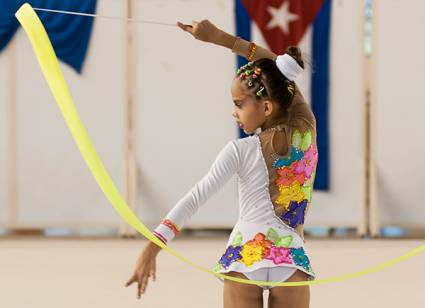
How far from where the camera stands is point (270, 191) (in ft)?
6.54

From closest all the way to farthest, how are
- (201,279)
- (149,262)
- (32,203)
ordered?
(149,262) < (201,279) < (32,203)

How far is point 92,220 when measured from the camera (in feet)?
22.0

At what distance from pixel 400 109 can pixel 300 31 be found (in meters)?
1.05

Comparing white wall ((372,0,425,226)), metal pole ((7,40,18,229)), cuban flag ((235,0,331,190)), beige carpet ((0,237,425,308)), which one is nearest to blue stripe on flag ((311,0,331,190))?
cuban flag ((235,0,331,190))

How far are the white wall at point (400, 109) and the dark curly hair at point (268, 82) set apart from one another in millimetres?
4662

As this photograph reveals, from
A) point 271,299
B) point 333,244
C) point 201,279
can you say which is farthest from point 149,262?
point 333,244

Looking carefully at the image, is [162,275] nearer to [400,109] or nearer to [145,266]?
[400,109]

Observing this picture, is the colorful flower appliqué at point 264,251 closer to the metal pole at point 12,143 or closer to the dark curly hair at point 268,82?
the dark curly hair at point 268,82

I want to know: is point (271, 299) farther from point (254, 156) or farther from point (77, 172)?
point (77, 172)

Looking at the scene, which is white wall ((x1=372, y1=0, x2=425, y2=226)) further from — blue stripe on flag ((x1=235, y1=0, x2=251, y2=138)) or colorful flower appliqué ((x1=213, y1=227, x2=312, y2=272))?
colorful flower appliqué ((x1=213, y1=227, x2=312, y2=272))

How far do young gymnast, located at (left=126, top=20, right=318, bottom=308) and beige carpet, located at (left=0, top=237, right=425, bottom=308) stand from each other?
6.70ft

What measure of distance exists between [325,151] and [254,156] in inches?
184

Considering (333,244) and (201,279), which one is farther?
(333,244)

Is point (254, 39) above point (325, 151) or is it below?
above
